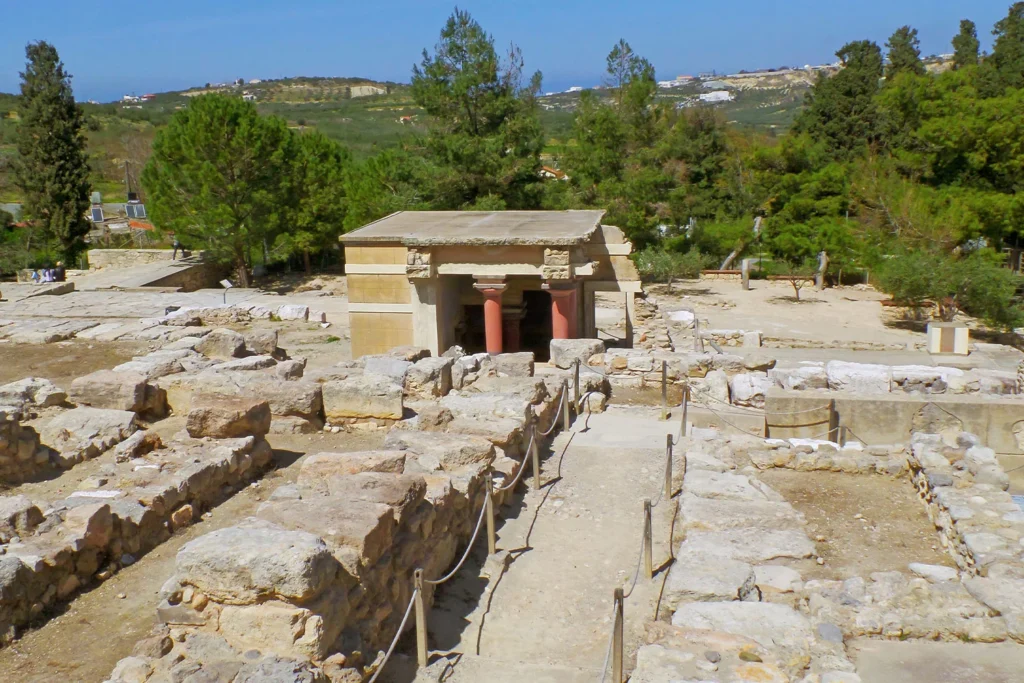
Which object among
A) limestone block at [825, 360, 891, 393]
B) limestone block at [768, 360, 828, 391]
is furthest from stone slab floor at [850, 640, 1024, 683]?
limestone block at [825, 360, 891, 393]

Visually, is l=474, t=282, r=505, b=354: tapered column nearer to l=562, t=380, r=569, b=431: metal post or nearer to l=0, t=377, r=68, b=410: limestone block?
l=562, t=380, r=569, b=431: metal post

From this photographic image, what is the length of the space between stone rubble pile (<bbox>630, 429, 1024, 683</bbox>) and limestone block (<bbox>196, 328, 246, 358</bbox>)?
8727 millimetres

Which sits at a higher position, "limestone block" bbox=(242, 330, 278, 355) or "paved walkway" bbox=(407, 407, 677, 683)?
"limestone block" bbox=(242, 330, 278, 355)

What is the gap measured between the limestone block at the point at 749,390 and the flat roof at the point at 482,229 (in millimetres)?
3647

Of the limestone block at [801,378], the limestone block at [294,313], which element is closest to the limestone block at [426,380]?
the limestone block at [801,378]

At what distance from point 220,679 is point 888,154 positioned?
3949 cm

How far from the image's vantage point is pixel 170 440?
10250mm

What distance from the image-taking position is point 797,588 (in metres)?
6.52

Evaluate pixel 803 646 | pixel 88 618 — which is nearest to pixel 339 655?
pixel 88 618

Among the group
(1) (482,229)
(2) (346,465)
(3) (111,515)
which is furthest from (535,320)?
(3) (111,515)

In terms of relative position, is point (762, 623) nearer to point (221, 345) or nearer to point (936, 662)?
point (936, 662)

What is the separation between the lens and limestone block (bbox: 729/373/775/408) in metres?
12.7

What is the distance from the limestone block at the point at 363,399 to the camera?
10.8 meters

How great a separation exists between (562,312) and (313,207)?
1754 cm
